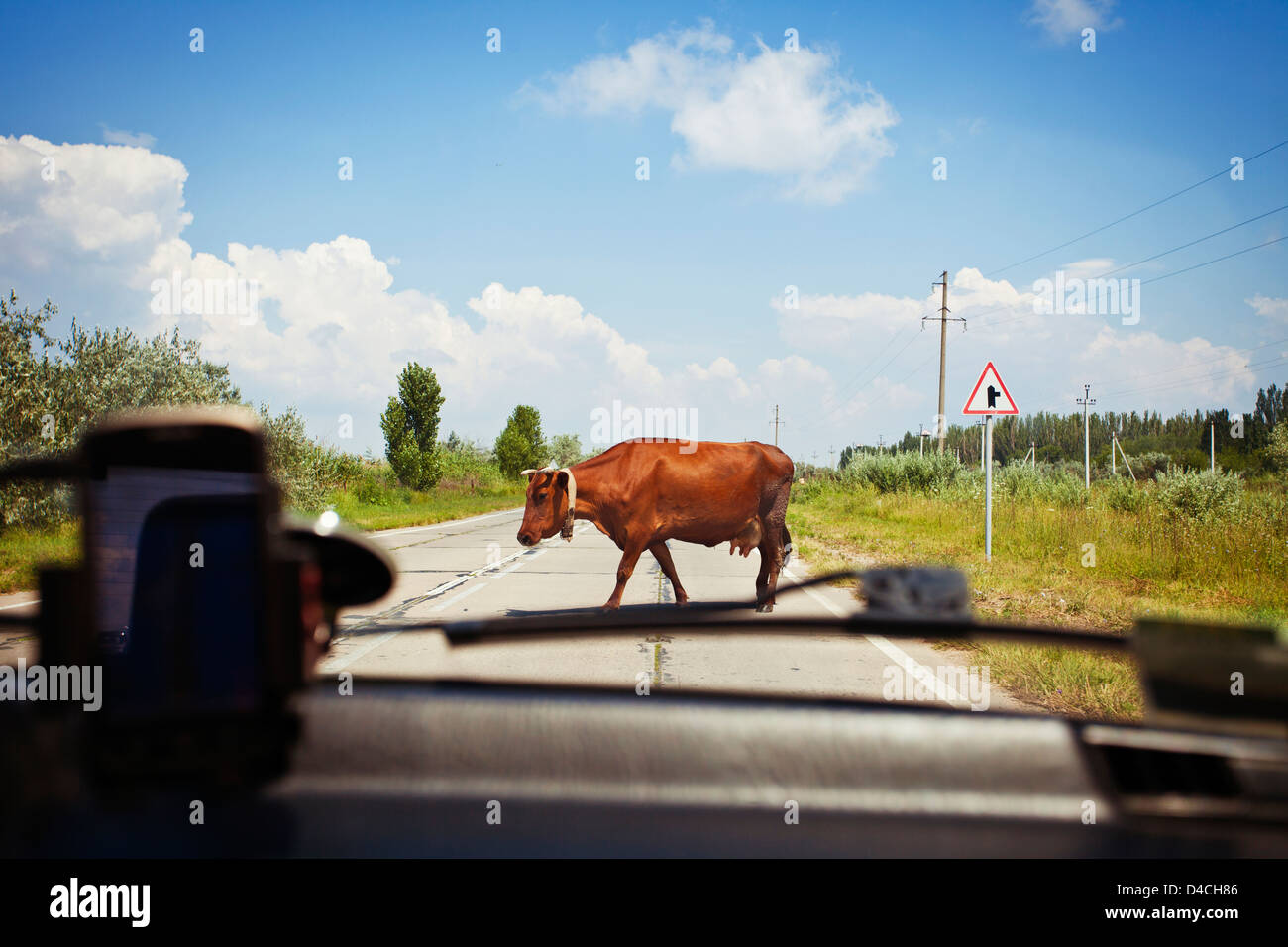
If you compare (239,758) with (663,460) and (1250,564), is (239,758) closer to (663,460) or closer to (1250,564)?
(663,460)

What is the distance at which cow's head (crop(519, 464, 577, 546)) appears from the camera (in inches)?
139

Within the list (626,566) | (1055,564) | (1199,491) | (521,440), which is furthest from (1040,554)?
(521,440)

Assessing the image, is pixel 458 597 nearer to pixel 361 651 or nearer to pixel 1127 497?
pixel 361 651

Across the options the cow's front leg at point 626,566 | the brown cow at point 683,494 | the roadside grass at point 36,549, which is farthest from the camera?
the cow's front leg at point 626,566

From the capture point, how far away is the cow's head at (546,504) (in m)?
3.53

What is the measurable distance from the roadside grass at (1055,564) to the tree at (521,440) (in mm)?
30294

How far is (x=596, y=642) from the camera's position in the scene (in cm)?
126

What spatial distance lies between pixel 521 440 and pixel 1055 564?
122 ft

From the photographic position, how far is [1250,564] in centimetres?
741

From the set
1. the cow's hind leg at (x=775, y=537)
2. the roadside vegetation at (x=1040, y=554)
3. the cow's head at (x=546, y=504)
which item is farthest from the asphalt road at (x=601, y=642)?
the cow's head at (x=546, y=504)

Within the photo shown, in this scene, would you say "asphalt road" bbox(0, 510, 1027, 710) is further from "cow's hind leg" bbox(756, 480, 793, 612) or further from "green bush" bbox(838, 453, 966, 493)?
"green bush" bbox(838, 453, 966, 493)

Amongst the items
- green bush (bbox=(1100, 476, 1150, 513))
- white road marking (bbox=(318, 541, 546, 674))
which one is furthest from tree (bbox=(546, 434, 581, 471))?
green bush (bbox=(1100, 476, 1150, 513))

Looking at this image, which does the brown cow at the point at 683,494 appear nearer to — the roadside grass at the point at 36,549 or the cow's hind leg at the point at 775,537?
the cow's hind leg at the point at 775,537

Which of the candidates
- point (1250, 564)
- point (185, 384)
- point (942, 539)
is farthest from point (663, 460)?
point (1250, 564)
